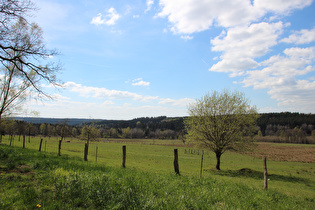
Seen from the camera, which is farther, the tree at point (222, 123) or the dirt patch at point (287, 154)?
the dirt patch at point (287, 154)

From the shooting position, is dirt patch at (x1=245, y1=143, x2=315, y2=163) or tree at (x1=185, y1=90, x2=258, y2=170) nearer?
tree at (x1=185, y1=90, x2=258, y2=170)

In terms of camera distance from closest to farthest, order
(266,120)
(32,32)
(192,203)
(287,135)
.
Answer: (192,203)
(32,32)
(287,135)
(266,120)

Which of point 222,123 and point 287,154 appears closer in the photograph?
point 222,123

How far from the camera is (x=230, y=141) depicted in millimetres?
26766

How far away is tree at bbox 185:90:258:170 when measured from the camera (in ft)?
88.1

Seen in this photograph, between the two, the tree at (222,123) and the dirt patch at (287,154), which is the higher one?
the tree at (222,123)

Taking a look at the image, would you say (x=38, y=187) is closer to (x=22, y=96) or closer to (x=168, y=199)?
(x=168, y=199)

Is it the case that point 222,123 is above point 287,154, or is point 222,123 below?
above

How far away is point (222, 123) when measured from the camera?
27.2 m

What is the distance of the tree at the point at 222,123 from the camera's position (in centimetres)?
2686

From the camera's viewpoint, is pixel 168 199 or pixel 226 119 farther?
pixel 226 119

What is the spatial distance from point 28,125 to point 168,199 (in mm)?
68933

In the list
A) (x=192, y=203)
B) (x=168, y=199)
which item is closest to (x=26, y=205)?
(x=168, y=199)

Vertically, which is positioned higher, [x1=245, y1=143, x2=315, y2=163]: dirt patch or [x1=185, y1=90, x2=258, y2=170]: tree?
[x1=185, y1=90, x2=258, y2=170]: tree
